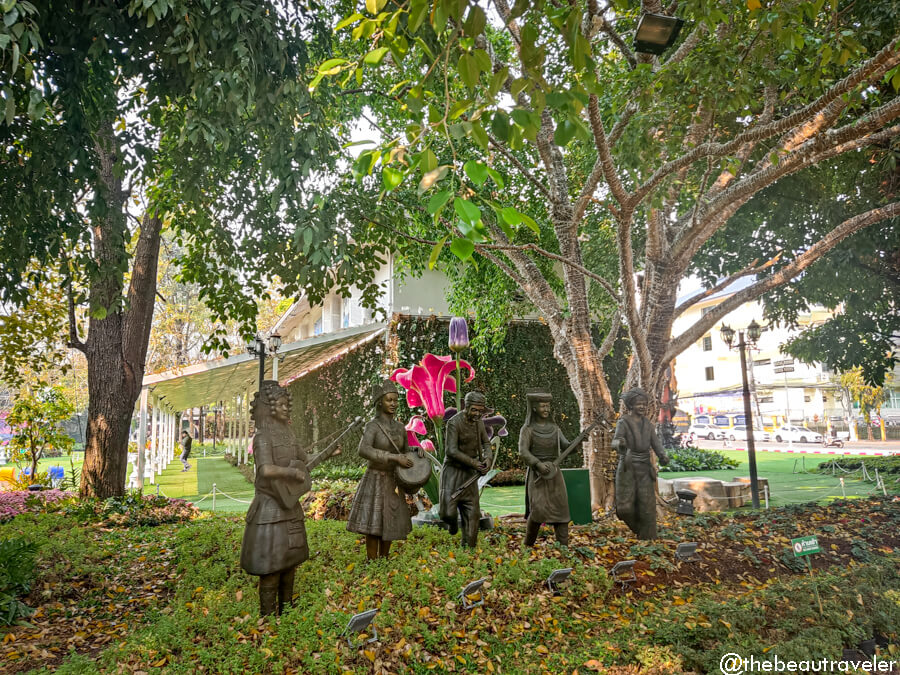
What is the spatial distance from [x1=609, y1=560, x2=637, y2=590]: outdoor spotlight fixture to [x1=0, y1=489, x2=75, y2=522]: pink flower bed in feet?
29.3

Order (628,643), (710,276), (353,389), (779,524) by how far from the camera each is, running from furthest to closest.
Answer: (353,389)
(710,276)
(779,524)
(628,643)

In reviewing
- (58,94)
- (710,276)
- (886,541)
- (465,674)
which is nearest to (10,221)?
(58,94)

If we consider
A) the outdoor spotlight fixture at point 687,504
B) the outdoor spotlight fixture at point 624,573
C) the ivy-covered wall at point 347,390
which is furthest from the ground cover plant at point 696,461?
the outdoor spotlight fixture at point 624,573

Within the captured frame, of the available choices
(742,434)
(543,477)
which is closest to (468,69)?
(543,477)

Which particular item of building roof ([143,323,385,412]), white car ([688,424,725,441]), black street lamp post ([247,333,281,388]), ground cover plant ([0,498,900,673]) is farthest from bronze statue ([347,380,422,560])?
white car ([688,424,725,441])

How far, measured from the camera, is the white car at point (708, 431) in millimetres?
40841

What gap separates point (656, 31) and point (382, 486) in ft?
15.7

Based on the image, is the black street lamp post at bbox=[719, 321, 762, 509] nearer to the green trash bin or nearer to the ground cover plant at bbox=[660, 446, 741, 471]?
the ground cover plant at bbox=[660, 446, 741, 471]

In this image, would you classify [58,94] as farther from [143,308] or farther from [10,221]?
[143,308]

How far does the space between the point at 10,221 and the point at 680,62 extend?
22.2ft

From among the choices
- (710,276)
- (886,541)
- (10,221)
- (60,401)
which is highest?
(710,276)

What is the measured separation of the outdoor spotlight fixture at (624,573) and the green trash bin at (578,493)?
1.61 meters

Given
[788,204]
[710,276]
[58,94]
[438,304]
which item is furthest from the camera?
[438,304]

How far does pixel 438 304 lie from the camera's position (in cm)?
1670
